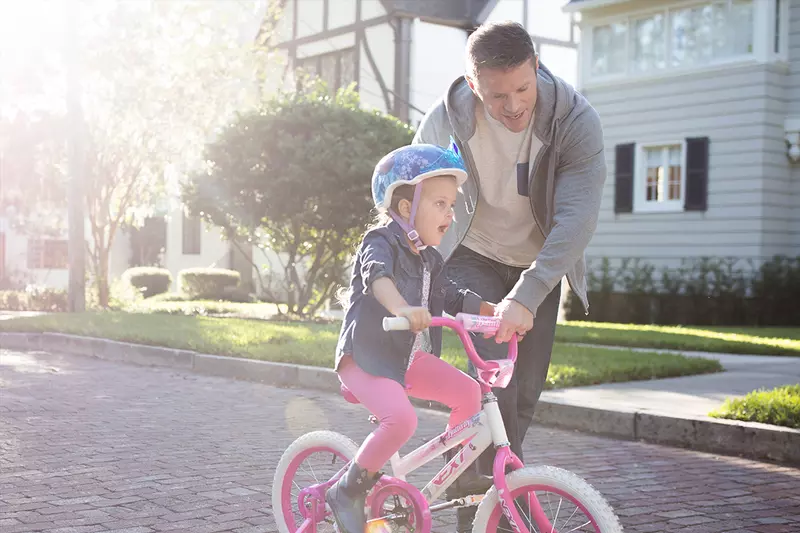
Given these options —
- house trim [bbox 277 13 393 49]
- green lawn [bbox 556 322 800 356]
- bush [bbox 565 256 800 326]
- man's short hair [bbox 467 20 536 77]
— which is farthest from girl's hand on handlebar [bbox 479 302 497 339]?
house trim [bbox 277 13 393 49]

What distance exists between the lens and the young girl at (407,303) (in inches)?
132

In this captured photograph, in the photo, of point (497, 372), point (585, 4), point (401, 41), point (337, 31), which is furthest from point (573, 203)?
point (337, 31)

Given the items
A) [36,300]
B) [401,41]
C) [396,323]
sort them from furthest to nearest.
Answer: [36,300] → [401,41] → [396,323]

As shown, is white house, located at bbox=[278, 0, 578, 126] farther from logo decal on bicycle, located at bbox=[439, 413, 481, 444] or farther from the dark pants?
logo decal on bicycle, located at bbox=[439, 413, 481, 444]

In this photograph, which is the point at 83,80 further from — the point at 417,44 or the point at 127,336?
the point at 127,336

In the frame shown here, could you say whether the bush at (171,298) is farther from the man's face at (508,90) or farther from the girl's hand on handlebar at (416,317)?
the girl's hand on handlebar at (416,317)

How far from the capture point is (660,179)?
2073cm

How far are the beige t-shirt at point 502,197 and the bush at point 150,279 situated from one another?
27967mm

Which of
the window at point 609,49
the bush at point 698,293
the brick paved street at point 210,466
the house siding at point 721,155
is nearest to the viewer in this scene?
the brick paved street at point 210,466

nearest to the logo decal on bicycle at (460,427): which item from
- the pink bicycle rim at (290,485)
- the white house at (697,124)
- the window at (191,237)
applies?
the pink bicycle rim at (290,485)

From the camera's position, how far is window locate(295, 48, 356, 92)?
24.8m

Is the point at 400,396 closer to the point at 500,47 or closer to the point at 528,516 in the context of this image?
the point at 528,516

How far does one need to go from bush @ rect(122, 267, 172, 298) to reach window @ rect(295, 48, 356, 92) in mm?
9284

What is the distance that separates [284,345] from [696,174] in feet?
36.3
